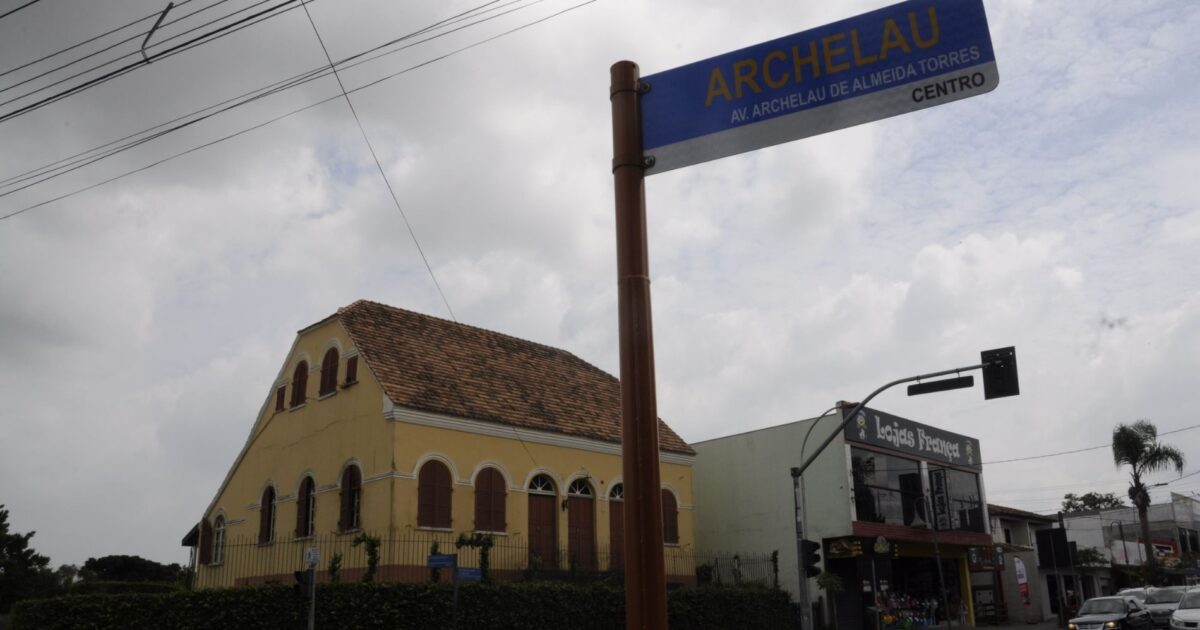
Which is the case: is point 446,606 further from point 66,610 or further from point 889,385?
point 889,385

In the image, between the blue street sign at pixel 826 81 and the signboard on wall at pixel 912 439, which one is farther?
the signboard on wall at pixel 912 439

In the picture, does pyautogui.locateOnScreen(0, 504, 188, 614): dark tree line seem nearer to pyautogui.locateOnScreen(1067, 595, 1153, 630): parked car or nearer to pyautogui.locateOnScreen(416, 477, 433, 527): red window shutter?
pyautogui.locateOnScreen(416, 477, 433, 527): red window shutter

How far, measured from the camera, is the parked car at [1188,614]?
24.8 metres

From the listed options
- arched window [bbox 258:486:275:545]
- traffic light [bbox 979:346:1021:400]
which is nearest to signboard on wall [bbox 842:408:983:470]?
traffic light [bbox 979:346:1021:400]

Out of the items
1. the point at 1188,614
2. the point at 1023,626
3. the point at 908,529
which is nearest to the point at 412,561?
the point at 908,529

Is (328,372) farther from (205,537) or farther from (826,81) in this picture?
(826,81)

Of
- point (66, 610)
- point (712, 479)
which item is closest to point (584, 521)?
point (712, 479)

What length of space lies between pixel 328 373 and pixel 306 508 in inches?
148

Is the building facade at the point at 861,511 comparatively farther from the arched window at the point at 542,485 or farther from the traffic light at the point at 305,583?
the traffic light at the point at 305,583

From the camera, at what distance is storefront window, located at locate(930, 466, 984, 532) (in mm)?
38500

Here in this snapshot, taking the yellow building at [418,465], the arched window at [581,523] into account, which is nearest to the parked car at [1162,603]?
the yellow building at [418,465]

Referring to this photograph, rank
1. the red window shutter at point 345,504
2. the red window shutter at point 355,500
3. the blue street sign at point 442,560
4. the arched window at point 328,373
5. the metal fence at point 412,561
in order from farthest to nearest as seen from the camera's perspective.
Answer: the arched window at point 328,373, the red window shutter at point 345,504, the red window shutter at point 355,500, the metal fence at point 412,561, the blue street sign at point 442,560

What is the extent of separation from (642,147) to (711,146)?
41 cm

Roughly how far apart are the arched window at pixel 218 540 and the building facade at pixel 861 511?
17.3 m
